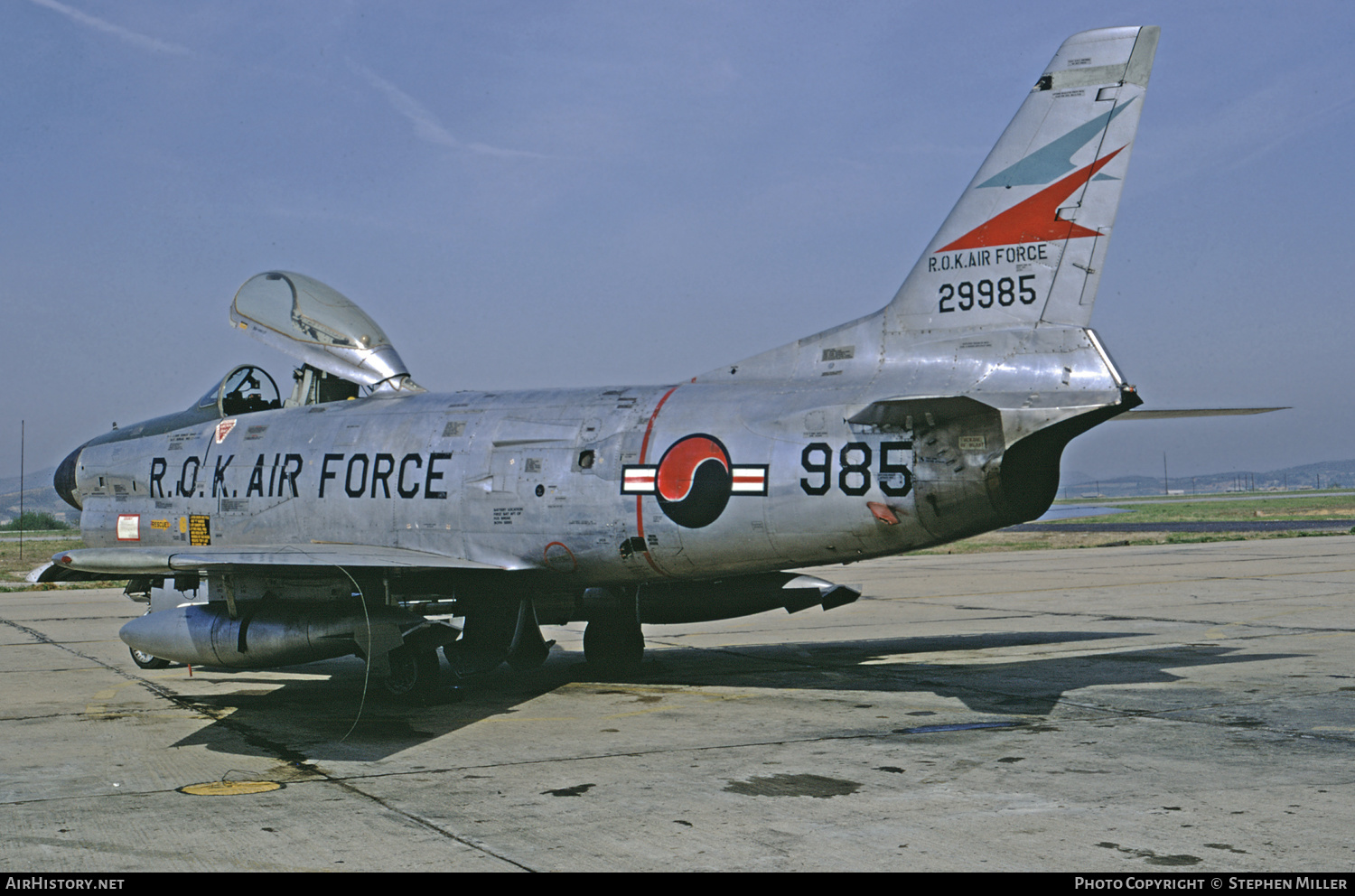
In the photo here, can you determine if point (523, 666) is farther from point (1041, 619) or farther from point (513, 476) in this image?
point (1041, 619)

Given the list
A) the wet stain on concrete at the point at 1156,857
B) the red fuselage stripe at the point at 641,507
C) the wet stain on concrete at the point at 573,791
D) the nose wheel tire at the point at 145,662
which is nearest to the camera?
the wet stain on concrete at the point at 1156,857

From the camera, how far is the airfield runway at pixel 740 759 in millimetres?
6137

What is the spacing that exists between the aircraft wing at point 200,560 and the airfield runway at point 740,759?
1526 mm

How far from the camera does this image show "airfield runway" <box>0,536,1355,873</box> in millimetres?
6137

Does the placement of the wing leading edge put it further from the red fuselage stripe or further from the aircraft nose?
the aircraft nose

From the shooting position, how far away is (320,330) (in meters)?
14.1

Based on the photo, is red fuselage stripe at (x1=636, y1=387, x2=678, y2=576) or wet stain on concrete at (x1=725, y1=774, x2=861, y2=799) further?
red fuselage stripe at (x1=636, y1=387, x2=678, y2=576)

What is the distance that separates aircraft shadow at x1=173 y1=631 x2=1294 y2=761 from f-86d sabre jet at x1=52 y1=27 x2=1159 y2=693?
589mm

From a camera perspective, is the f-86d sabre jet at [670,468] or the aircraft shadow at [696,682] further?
the aircraft shadow at [696,682]

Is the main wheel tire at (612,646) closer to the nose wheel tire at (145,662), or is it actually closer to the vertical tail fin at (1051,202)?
the vertical tail fin at (1051,202)

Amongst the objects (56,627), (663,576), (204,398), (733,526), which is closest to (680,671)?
(663,576)

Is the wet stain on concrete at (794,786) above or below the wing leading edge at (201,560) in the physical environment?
below

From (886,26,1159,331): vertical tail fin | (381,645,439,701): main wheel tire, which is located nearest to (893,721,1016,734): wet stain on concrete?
(886,26,1159,331): vertical tail fin

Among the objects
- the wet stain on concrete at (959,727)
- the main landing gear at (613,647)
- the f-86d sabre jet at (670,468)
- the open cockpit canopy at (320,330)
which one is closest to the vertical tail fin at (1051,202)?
the f-86d sabre jet at (670,468)
